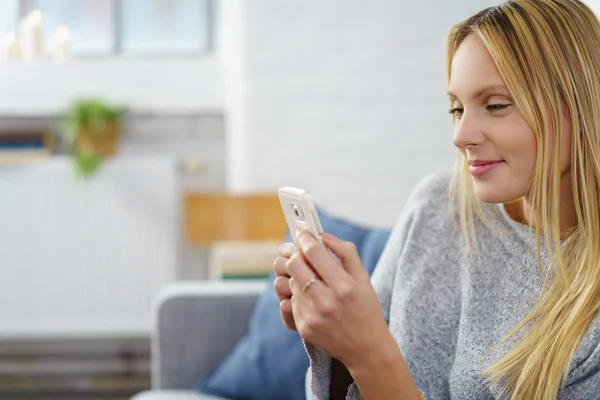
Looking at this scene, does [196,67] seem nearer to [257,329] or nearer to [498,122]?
[257,329]

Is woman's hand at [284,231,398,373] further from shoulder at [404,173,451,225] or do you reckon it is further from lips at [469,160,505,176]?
shoulder at [404,173,451,225]

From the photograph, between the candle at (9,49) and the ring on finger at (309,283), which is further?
the candle at (9,49)

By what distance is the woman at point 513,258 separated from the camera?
972 mm

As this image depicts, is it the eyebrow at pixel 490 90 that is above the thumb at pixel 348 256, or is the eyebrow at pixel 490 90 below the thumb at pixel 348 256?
above

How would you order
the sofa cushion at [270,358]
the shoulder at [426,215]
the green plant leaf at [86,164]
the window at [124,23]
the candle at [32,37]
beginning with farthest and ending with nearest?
the window at [124,23], the candle at [32,37], the green plant leaf at [86,164], the sofa cushion at [270,358], the shoulder at [426,215]

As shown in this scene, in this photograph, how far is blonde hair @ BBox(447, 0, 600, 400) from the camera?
104 cm

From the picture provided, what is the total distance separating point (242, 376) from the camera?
5.86 ft

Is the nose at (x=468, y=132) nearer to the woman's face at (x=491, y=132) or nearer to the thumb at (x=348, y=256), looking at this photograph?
the woman's face at (x=491, y=132)

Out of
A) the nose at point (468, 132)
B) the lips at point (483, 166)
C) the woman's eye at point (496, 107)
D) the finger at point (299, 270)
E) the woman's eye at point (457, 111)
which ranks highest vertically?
the woman's eye at point (496, 107)

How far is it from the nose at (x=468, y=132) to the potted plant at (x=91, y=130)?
82.4 inches

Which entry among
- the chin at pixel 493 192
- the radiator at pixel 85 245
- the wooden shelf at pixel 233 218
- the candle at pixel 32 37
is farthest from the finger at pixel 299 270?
the candle at pixel 32 37

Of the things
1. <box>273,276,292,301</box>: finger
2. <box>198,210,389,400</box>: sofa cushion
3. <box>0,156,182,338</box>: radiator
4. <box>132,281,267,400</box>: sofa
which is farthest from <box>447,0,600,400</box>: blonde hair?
<box>0,156,182,338</box>: radiator

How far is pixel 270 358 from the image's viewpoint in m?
1.77

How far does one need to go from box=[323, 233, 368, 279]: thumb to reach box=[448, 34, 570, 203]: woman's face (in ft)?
0.80
